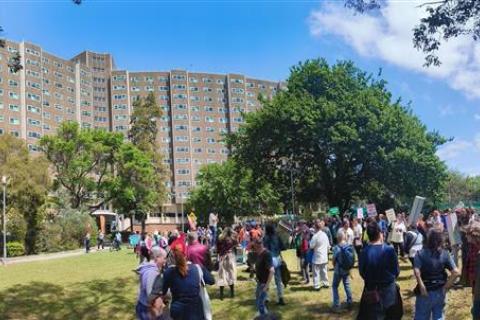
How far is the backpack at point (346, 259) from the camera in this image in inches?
458

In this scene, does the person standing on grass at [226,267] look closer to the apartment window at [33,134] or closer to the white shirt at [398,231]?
the white shirt at [398,231]

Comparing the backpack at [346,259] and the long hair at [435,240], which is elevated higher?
the long hair at [435,240]

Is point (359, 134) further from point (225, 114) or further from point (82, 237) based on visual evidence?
point (225, 114)

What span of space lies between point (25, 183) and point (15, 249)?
16.9ft

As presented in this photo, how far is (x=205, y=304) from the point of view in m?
7.52

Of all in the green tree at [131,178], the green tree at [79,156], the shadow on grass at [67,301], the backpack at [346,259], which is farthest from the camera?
the green tree at [131,178]

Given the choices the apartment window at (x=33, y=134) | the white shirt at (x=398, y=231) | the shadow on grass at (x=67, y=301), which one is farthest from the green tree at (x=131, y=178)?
the white shirt at (x=398, y=231)

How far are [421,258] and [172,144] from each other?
118374 millimetres

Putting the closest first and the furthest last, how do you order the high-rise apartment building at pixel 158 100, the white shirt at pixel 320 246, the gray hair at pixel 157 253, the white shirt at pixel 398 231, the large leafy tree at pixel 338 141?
the gray hair at pixel 157 253 < the white shirt at pixel 320 246 < the white shirt at pixel 398 231 < the large leafy tree at pixel 338 141 < the high-rise apartment building at pixel 158 100

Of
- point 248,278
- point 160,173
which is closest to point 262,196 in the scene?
point 160,173

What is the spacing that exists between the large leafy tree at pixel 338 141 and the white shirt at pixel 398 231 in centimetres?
2192

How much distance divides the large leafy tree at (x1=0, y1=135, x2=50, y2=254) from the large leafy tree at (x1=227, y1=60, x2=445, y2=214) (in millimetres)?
16060

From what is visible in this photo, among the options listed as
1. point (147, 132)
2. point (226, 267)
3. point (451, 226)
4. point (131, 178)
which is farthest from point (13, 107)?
point (451, 226)

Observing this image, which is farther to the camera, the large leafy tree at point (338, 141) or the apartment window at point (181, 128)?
the apartment window at point (181, 128)
